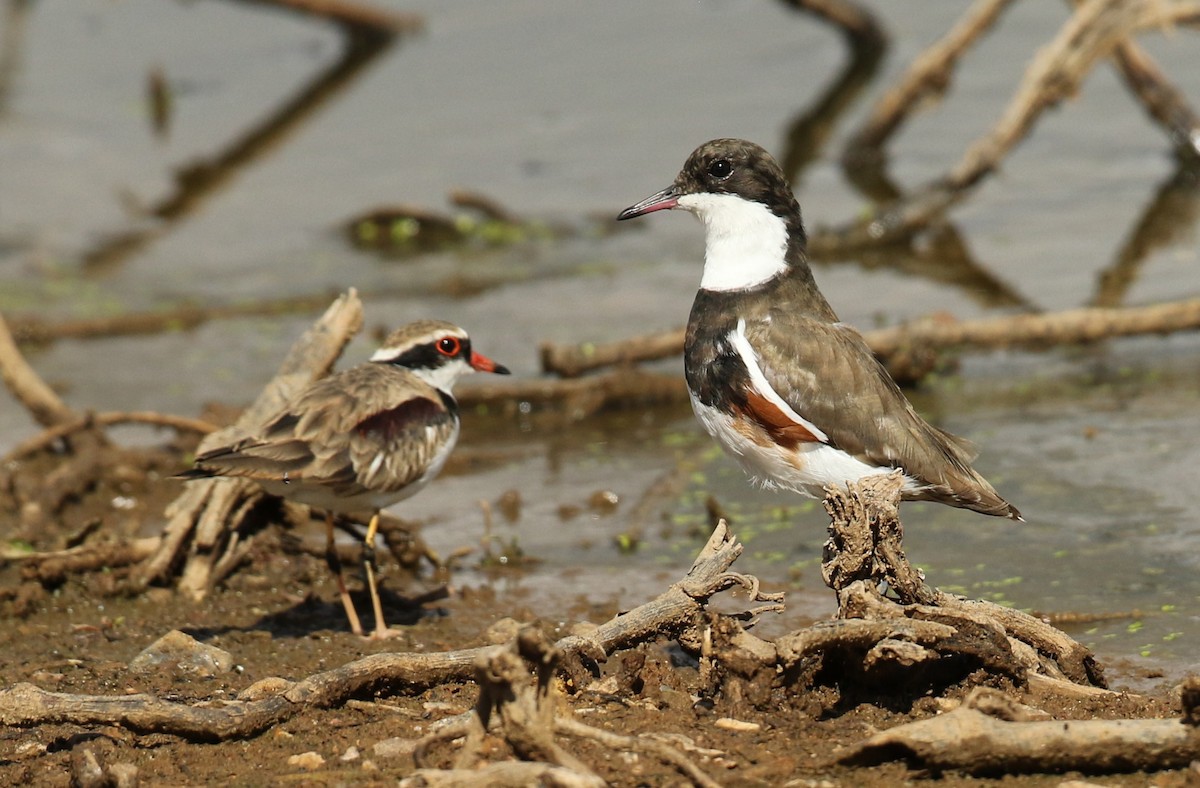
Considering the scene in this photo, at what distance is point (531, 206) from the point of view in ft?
49.9

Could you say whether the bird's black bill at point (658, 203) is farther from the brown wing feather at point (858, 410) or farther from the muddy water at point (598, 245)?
the muddy water at point (598, 245)

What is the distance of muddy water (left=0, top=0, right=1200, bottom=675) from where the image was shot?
24.2 feet

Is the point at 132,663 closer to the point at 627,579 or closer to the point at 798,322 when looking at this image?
the point at 627,579

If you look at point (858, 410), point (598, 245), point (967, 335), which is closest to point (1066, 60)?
point (967, 335)

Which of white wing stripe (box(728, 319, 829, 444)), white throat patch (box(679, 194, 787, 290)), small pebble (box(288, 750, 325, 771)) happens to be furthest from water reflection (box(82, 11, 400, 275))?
small pebble (box(288, 750, 325, 771))

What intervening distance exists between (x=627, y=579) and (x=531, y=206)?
8.57 metres

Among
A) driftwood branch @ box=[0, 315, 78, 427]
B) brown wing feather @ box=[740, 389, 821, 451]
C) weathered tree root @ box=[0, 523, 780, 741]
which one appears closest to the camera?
weathered tree root @ box=[0, 523, 780, 741]

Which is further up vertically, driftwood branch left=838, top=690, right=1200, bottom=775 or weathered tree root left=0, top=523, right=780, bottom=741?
driftwood branch left=838, top=690, right=1200, bottom=775

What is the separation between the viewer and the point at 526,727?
4.15 metres

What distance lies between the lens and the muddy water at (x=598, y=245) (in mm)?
7391

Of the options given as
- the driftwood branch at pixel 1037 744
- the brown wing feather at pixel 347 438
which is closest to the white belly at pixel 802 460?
the brown wing feather at pixel 347 438

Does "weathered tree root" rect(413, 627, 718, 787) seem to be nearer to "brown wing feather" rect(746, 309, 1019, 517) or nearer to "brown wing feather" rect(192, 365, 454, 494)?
"brown wing feather" rect(746, 309, 1019, 517)

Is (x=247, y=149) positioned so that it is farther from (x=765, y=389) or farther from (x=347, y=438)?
(x=765, y=389)

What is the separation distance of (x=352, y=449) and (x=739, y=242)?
6.31 feet
